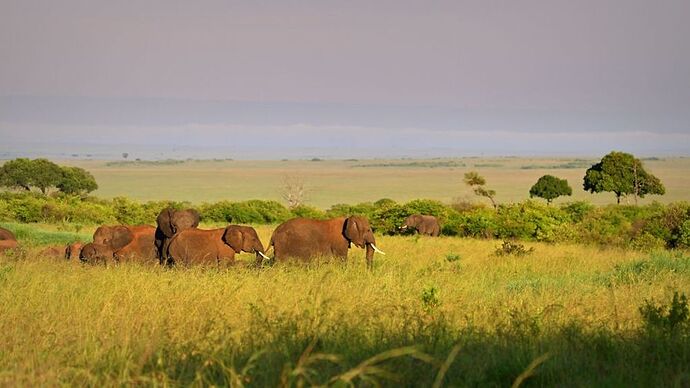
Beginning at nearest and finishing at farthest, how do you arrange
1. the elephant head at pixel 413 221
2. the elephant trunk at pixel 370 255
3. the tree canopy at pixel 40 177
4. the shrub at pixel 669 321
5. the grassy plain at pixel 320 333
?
the grassy plain at pixel 320 333, the shrub at pixel 669 321, the elephant trunk at pixel 370 255, the elephant head at pixel 413 221, the tree canopy at pixel 40 177

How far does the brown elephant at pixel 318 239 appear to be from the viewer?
17.1m

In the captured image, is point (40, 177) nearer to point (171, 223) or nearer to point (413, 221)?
point (413, 221)

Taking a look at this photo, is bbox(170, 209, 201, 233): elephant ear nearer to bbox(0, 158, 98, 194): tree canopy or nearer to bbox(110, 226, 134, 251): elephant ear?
bbox(110, 226, 134, 251): elephant ear

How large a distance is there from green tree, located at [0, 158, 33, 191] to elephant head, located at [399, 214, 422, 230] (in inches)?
1576

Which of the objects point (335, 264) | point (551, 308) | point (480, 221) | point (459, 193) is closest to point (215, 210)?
point (480, 221)

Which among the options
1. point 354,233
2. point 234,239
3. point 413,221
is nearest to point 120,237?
point 234,239

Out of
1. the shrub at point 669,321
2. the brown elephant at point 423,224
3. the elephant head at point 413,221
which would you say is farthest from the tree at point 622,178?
the shrub at point 669,321

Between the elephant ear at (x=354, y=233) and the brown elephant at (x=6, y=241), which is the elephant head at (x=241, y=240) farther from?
→ the brown elephant at (x=6, y=241)

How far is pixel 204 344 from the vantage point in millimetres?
6590

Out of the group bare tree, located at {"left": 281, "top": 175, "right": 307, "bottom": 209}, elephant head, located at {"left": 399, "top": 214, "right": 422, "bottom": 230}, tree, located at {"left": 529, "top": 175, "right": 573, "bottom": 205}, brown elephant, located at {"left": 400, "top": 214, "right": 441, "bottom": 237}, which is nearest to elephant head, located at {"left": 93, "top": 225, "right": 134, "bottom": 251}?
brown elephant, located at {"left": 400, "top": 214, "right": 441, "bottom": 237}

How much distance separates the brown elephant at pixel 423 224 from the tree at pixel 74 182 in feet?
125

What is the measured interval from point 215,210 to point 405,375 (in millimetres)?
37310

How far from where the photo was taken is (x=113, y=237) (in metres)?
17.1

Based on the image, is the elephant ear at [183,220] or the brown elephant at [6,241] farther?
the brown elephant at [6,241]
